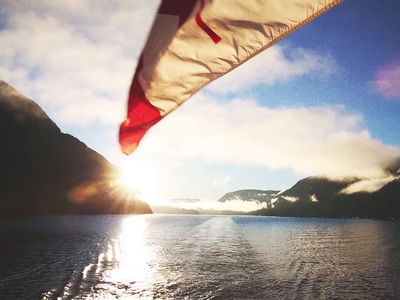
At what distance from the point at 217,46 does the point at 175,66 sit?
40cm

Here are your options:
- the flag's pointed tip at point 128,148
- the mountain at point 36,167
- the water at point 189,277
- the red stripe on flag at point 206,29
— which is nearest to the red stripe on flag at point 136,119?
the flag's pointed tip at point 128,148

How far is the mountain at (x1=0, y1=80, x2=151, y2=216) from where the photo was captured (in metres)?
148

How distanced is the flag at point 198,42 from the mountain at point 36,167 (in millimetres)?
163930

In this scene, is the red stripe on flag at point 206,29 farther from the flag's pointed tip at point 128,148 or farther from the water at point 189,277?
the water at point 189,277

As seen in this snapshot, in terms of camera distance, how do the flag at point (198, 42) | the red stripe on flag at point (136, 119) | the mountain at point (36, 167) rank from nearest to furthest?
the flag at point (198, 42)
the red stripe on flag at point (136, 119)
the mountain at point (36, 167)

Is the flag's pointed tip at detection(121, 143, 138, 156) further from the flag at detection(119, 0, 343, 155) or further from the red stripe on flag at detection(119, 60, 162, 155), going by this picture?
the flag at detection(119, 0, 343, 155)

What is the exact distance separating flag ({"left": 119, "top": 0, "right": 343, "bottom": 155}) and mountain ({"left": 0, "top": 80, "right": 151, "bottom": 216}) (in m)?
164

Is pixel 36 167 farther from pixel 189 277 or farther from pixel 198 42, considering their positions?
pixel 198 42

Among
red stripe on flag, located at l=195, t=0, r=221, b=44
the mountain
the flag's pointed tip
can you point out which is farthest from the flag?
the mountain

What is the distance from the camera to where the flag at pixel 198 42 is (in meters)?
1.99

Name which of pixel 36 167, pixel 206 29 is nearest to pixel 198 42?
pixel 206 29

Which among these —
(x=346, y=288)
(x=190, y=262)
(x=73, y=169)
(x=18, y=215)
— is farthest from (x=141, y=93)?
(x=73, y=169)

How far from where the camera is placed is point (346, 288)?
27281mm

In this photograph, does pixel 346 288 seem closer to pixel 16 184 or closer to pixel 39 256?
pixel 39 256
